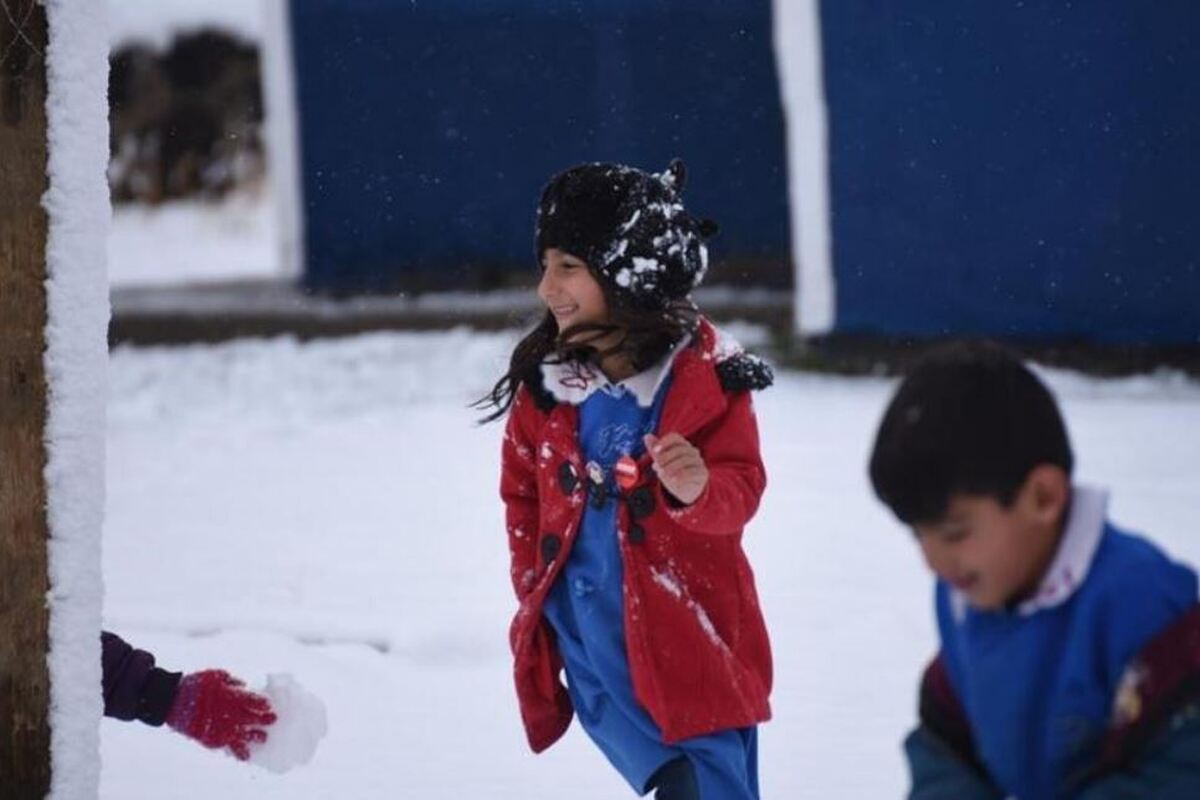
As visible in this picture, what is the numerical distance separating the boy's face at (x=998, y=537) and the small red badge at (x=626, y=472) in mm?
924

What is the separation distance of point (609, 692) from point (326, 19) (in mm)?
9551

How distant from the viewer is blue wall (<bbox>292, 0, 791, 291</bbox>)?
459 inches

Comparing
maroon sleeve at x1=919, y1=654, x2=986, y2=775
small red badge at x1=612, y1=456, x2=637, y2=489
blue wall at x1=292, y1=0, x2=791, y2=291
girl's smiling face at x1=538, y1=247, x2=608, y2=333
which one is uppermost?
blue wall at x1=292, y1=0, x2=791, y2=291

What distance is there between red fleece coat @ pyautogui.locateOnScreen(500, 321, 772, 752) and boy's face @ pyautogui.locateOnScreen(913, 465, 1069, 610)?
32.9 inches

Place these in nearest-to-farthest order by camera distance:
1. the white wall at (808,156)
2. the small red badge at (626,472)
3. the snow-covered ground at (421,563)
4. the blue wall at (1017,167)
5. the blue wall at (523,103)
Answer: the small red badge at (626,472) < the snow-covered ground at (421,563) < the blue wall at (1017,167) < the white wall at (808,156) < the blue wall at (523,103)

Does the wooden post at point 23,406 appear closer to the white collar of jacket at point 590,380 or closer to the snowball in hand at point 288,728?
the snowball in hand at point 288,728

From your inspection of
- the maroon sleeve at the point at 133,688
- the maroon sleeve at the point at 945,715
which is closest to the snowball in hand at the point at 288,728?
the maroon sleeve at the point at 133,688

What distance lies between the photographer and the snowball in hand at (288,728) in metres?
3.22

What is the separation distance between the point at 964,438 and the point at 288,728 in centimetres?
177

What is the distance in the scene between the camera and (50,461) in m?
2.86

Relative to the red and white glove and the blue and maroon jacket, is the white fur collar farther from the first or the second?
the red and white glove

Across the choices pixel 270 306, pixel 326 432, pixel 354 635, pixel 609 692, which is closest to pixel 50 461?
pixel 609 692

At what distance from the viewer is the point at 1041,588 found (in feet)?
6.10

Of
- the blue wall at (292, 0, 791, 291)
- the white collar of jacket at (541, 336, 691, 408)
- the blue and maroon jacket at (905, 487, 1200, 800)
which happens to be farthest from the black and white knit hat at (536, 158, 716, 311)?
the blue wall at (292, 0, 791, 291)
